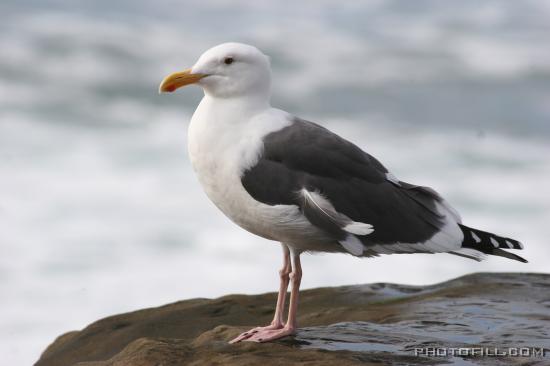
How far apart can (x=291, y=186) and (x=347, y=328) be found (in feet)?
2.66

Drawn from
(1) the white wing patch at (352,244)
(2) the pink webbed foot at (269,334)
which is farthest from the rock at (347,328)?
(1) the white wing patch at (352,244)

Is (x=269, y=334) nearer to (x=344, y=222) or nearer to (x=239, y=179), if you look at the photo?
(x=344, y=222)

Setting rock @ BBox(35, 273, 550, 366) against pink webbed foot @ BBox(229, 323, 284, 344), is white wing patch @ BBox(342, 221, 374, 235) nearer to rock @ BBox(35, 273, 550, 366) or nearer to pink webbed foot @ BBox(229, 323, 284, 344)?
rock @ BBox(35, 273, 550, 366)

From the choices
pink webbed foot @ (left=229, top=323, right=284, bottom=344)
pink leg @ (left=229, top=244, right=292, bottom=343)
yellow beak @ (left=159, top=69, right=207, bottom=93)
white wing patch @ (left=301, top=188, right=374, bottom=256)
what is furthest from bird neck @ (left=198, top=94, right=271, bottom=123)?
pink webbed foot @ (left=229, top=323, right=284, bottom=344)

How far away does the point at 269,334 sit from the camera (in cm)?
511

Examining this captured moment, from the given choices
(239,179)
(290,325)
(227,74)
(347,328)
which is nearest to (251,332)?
(290,325)

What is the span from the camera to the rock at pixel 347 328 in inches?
186

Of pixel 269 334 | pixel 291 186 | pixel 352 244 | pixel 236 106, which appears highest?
pixel 236 106

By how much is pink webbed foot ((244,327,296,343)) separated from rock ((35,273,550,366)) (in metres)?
0.05

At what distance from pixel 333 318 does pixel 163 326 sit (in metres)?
1.10

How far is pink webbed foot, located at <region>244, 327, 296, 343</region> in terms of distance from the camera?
197 inches

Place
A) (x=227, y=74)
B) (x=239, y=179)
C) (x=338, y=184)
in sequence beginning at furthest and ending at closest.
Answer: (x=227, y=74), (x=338, y=184), (x=239, y=179)

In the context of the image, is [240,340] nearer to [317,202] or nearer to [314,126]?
[317,202]

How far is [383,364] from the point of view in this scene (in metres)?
4.59
